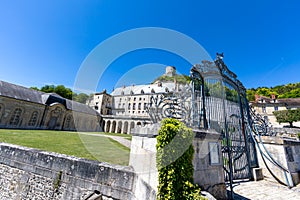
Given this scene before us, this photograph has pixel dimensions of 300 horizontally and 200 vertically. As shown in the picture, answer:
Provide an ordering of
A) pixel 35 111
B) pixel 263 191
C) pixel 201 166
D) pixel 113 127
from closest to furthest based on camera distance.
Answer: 1. pixel 201 166
2. pixel 263 191
3. pixel 35 111
4. pixel 113 127

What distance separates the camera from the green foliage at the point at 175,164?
2084mm

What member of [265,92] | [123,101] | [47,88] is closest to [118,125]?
[123,101]

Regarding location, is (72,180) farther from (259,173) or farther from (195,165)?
(259,173)

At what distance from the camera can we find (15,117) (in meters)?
21.0

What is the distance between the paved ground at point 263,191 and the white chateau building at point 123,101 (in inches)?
1319

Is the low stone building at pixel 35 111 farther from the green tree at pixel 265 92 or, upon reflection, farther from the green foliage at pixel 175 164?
the green tree at pixel 265 92

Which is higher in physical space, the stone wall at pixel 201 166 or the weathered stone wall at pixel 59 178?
the stone wall at pixel 201 166

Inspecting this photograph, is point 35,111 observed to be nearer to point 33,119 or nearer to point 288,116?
point 33,119

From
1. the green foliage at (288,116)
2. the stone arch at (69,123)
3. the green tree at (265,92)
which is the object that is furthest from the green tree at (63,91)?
the green tree at (265,92)

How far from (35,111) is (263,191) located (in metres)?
31.4

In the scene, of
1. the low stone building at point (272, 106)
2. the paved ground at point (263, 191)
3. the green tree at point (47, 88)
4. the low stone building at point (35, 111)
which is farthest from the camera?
the green tree at point (47, 88)

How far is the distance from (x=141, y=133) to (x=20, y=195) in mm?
5635

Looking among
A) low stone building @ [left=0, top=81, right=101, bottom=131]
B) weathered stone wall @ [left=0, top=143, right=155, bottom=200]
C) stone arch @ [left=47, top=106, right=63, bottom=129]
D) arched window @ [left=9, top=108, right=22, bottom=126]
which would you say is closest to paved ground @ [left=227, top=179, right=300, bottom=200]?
weathered stone wall @ [left=0, top=143, right=155, bottom=200]

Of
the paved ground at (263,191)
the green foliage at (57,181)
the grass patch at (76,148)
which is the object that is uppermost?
the grass patch at (76,148)
